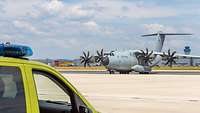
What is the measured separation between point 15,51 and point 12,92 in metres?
0.38

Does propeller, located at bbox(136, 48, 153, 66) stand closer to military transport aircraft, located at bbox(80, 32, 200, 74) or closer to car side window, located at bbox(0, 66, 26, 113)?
military transport aircraft, located at bbox(80, 32, 200, 74)

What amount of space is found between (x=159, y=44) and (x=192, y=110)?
257ft

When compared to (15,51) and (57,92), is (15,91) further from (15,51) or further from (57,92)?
(57,92)

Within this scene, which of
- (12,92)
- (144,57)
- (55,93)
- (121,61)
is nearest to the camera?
(12,92)

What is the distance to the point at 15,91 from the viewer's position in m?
4.40

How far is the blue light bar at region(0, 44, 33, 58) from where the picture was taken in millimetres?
4547

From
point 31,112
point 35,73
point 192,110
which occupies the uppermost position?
point 35,73

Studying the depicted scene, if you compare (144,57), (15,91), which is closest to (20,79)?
(15,91)

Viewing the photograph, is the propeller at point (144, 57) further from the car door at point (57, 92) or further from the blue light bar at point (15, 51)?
the blue light bar at point (15, 51)

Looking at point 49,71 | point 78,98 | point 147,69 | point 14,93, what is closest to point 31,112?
point 14,93

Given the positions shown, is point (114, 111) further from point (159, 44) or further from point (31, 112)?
point (159, 44)

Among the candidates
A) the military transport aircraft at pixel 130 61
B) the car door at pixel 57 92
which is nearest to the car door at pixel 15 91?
the car door at pixel 57 92

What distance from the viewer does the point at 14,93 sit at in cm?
442

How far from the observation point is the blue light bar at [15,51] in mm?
4547
